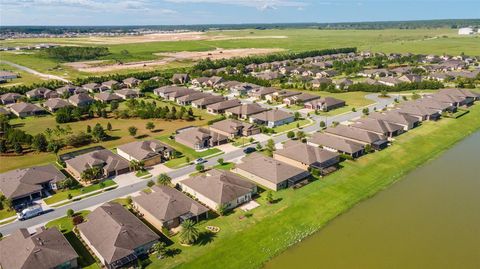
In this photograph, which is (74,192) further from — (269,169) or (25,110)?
(25,110)

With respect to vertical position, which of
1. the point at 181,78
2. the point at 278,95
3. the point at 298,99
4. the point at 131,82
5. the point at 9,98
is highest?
the point at 181,78

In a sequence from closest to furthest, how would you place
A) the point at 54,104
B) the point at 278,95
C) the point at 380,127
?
1. the point at 380,127
2. the point at 54,104
3. the point at 278,95

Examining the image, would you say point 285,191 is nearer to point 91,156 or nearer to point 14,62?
point 91,156

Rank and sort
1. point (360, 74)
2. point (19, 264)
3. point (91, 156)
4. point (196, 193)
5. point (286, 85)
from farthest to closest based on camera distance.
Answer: point (360, 74) < point (286, 85) < point (91, 156) < point (196, 193) < point (19, 264)

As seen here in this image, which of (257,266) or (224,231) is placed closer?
(257,266)

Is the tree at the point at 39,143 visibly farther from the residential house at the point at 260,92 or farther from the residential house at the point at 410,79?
the residential house at the point at 410,79

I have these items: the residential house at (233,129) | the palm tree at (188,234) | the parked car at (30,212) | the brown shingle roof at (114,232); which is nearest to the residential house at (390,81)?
the residential house at (233,129)

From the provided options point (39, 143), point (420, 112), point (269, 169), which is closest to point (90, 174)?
point (39, 143)

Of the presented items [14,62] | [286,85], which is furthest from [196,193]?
[14,62]
